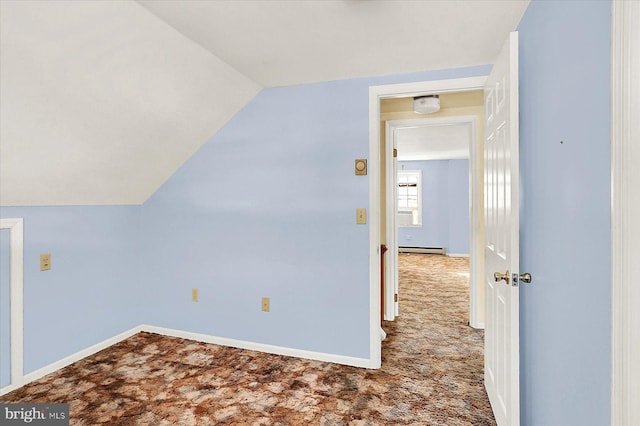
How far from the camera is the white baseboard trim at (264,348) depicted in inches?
111

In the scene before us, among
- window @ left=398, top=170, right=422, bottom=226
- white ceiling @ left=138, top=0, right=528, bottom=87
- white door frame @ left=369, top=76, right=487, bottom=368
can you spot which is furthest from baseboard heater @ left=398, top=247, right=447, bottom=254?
white ceiling @ left=138, top=0, right=528, bottom=87

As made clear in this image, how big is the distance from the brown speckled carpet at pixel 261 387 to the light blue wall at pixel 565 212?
693 millimetres

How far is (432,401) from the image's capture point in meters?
2.33

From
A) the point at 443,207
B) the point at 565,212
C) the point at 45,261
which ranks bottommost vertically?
the point at 45,261

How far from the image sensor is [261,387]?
2.50m

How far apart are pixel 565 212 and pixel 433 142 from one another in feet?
Result: 17.4

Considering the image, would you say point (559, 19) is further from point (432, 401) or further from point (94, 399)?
point (94, 399)

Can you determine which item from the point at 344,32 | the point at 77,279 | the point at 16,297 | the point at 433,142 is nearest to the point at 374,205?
the point at 344,32

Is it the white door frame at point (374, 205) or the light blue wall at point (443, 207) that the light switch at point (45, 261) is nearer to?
the white door frame at point (374, 205)

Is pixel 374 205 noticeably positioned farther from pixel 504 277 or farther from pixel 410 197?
pixel 410 197

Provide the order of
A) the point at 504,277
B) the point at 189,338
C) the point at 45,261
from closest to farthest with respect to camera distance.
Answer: the point at 504,277 < the point at 45,261 < the point at 189,338

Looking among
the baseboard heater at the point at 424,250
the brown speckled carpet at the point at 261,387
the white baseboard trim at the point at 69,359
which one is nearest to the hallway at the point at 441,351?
the brown speckled carpet at the point at 261,387

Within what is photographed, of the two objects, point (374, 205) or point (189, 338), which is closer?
point (374, 205)
